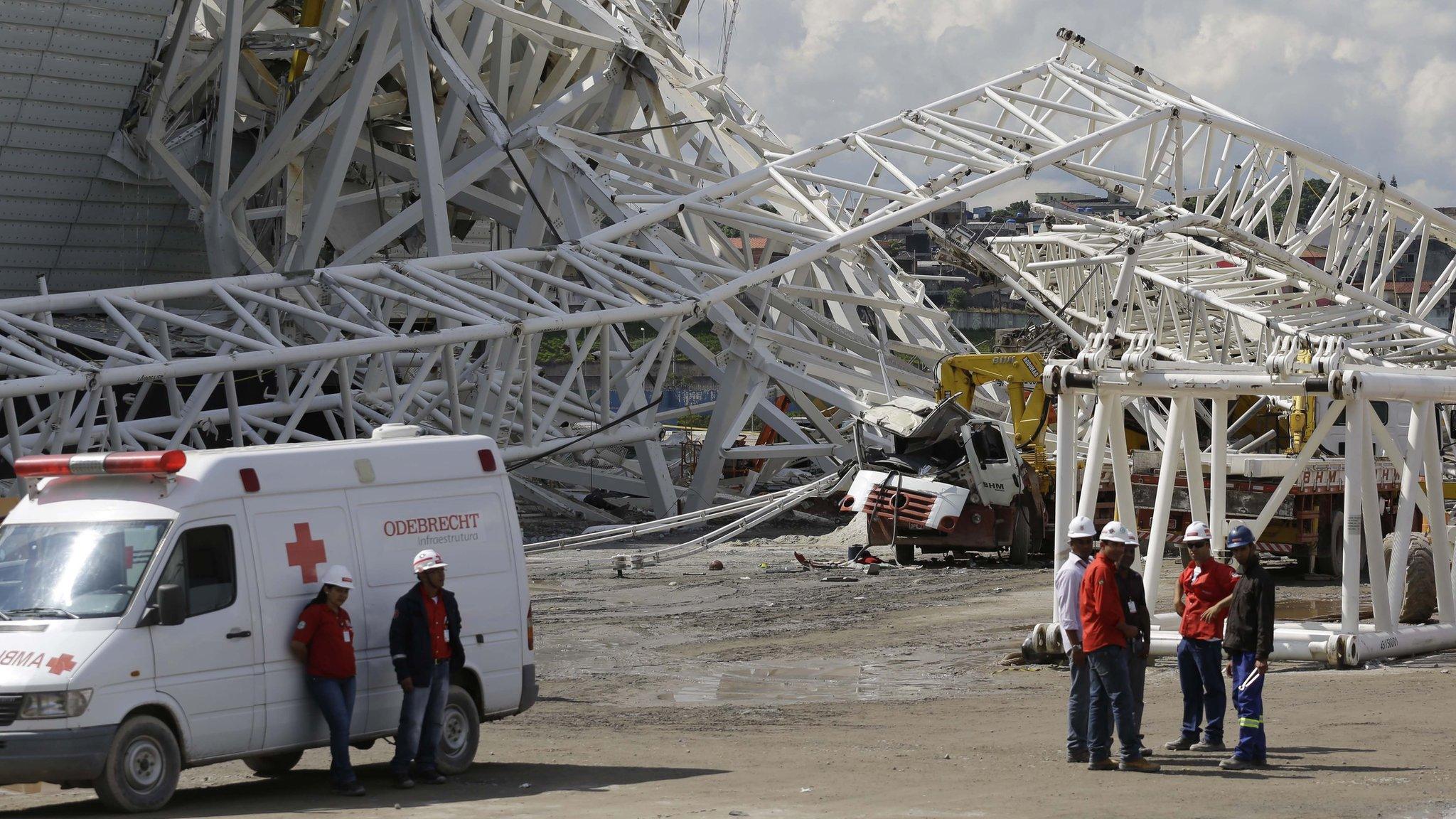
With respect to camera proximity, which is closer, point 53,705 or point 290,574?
point 53,705

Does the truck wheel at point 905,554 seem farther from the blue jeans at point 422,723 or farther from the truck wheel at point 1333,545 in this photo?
the blue jeans at point 422,723

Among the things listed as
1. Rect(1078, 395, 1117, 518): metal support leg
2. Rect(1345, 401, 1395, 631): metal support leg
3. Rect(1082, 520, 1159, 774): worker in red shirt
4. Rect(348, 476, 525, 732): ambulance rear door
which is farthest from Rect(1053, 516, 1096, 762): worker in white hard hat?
Rect(1345, 401, 1395, 631): metal support leg

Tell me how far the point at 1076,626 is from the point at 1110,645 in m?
0.37

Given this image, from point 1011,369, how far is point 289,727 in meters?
18.6

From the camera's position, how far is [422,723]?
451 inches

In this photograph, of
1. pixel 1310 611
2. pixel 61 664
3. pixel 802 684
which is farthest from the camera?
pixel 1310 611

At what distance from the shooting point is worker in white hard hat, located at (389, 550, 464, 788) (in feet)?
36.6

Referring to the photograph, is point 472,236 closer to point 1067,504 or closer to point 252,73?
point 252,73

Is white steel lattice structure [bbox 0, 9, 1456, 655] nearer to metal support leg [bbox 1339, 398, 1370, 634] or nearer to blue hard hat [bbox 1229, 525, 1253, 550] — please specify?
metal support leg [bbox 1339, 398, 1370, 634]

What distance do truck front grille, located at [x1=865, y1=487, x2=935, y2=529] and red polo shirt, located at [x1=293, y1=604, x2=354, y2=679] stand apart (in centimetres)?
1545

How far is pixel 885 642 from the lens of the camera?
19.0 m

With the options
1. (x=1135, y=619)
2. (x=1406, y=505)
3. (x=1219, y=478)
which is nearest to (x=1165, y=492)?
(x=1219, y=478)

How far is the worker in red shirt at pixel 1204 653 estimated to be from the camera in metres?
12.4

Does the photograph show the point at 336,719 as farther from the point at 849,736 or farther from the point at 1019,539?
the point at 1019,539
